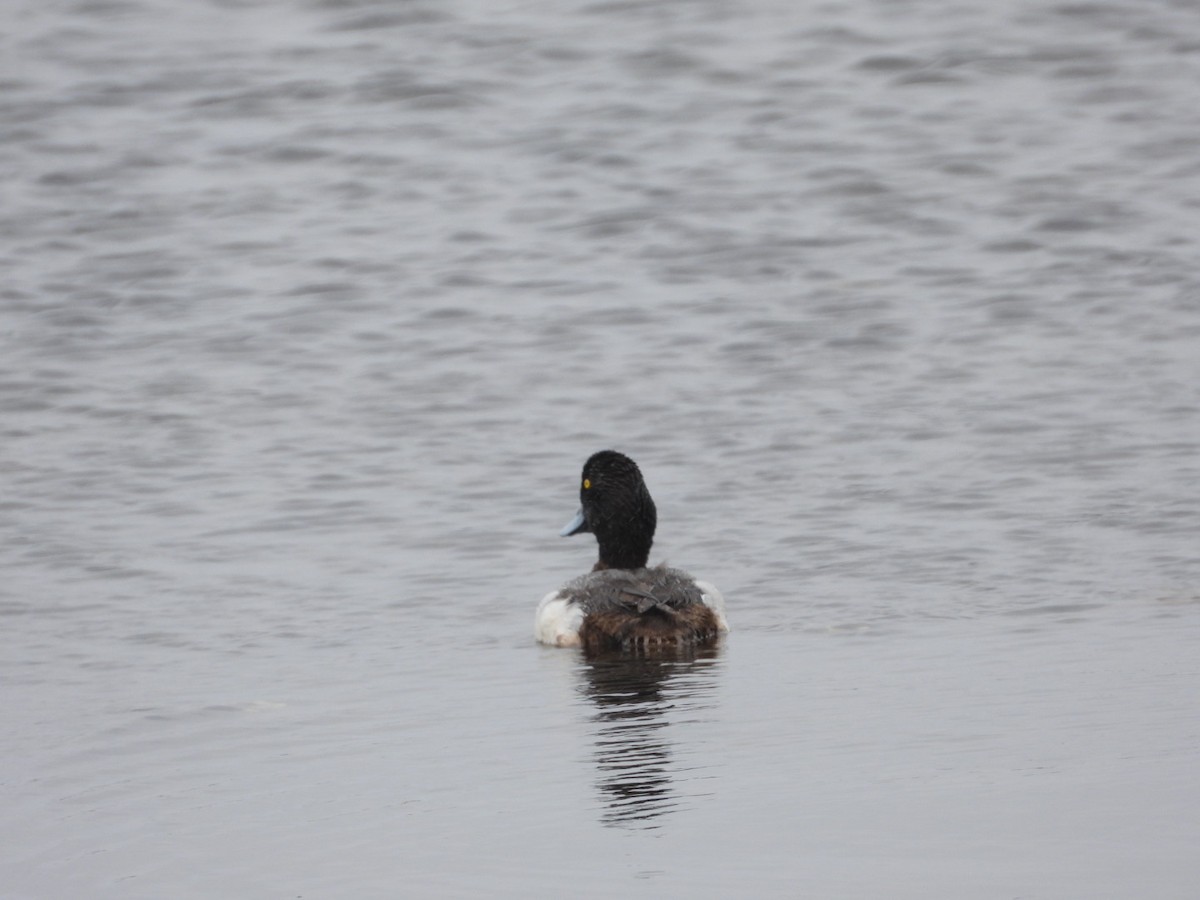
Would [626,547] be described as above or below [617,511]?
below

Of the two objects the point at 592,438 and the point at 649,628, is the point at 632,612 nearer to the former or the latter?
the point at 649,628

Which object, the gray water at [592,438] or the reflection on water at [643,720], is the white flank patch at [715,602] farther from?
the reflection on water at [643,720]

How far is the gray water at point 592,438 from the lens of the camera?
6309mm

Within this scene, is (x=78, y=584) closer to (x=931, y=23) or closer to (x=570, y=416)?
(x=570, y=416)

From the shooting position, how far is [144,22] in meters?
26.8

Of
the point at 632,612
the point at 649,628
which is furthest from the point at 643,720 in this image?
the point at 632,612

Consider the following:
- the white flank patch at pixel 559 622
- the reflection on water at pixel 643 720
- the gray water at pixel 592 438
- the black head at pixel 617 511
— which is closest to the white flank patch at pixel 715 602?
the gray water at pixel 592 438

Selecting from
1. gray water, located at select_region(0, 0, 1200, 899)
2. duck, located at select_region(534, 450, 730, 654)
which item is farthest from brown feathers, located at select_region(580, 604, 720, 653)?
gray water, located at select_region(0, 0, 1200, 899)

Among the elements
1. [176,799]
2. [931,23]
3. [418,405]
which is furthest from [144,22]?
[176,799]

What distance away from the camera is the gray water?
6309mm

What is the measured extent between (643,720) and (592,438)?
6560 millimetres

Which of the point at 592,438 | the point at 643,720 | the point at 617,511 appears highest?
the point at 643,720

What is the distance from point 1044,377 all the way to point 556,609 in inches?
256

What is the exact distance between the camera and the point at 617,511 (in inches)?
433
